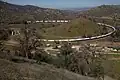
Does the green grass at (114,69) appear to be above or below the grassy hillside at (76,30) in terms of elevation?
below

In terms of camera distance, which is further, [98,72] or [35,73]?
[98,72]

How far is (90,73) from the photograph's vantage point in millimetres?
35531

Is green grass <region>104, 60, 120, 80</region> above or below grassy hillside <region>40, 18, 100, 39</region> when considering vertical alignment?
below

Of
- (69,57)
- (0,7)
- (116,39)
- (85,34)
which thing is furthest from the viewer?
(85,34)

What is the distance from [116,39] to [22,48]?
54.7m

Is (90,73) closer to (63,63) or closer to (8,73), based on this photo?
(63,63)

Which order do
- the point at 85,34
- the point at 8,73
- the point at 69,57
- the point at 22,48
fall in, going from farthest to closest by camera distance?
1. the point at 85,34
2. the point at 22,48
3. the point at 69,57
4. the point at 8,73

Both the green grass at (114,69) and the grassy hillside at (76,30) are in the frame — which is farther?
the grassy hillside at (76,30)

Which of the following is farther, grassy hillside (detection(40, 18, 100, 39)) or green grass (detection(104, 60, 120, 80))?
grassy hillside (detection(40, 18, 100, 39))

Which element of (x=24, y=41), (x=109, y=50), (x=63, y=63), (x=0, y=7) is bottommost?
(x=109, y=50)

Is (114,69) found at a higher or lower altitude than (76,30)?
lower

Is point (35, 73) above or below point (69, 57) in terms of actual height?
above

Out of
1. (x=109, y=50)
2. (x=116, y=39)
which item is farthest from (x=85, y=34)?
(x=109, y=50)

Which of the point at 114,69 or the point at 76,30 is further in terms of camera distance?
the point at 76,30
